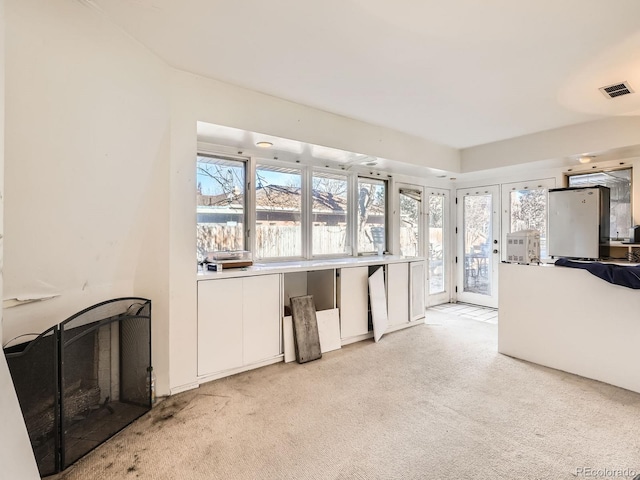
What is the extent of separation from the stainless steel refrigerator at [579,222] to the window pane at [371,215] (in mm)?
2336

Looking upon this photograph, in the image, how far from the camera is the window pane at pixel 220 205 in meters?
3.22

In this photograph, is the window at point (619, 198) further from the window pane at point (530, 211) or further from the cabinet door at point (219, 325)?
the cabinet door at point (219, 325)

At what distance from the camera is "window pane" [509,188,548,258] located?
464cm

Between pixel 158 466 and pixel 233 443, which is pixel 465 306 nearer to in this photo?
pixel 233 443

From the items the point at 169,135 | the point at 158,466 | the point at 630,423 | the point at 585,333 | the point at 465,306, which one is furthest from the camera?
the point at 465,306

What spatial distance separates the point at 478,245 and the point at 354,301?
3.03 meters

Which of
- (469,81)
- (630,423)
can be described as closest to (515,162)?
(469,81)

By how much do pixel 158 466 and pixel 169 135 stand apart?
2.24 m

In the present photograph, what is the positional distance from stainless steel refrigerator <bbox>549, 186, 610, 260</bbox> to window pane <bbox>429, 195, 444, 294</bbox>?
1692mm

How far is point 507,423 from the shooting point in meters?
2.12

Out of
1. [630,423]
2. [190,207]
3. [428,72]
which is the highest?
Answer: [428,72]

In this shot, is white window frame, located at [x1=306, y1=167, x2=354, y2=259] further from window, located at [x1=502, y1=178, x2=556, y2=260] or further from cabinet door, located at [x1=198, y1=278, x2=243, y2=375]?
window, located at [x1=502, y1=178, x2=556, y2=260]

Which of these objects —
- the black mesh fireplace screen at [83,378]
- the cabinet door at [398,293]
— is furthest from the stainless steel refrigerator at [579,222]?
the black mesh fireplace screen at [83,378]

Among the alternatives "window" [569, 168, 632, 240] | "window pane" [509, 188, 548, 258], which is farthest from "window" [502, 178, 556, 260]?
"window" [569, 168, 632, 240]
